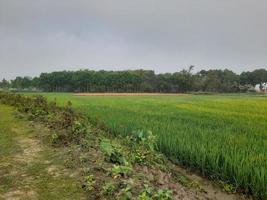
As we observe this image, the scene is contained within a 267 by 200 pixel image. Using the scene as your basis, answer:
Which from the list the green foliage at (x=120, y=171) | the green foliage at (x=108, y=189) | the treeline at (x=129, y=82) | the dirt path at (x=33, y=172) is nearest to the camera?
the green foliage at (x=108, y=189)

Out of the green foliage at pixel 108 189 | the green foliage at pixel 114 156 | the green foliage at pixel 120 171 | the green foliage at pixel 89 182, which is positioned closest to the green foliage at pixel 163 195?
the green foliage at pixel 108 189

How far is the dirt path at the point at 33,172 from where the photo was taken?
5910mm

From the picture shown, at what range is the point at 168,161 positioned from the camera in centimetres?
859

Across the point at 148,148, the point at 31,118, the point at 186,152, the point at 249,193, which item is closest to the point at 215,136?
the point at 186,152

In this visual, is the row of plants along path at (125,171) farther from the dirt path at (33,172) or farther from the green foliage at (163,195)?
the dirt path at (33,172)

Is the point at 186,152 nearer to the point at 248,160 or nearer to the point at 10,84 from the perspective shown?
the point at 248,160

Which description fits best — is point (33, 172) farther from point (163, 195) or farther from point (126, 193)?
point (163, 195)

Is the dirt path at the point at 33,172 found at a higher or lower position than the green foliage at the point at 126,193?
lower

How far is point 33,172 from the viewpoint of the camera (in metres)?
6.97

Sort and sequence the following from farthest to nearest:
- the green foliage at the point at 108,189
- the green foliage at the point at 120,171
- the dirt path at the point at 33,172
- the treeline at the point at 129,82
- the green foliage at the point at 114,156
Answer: the treeline at the point at 129,82 < the green foliage at the point at 114,156 < the green foliage at the point at 120,171 < the dirt path at the point at 33,172 < the green foliage at the point at 108,189

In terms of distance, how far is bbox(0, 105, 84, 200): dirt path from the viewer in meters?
5.91

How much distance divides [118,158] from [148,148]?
3.08 ft

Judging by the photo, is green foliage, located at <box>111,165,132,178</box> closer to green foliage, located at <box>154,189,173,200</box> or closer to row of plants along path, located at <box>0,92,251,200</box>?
row of plants along path, located at <box>0,92,251,200</box>

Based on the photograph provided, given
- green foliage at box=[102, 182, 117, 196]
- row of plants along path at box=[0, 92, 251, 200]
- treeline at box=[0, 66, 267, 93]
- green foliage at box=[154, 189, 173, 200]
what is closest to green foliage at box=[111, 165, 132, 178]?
row of plants along path at box=[0, 92, 251, 200]
